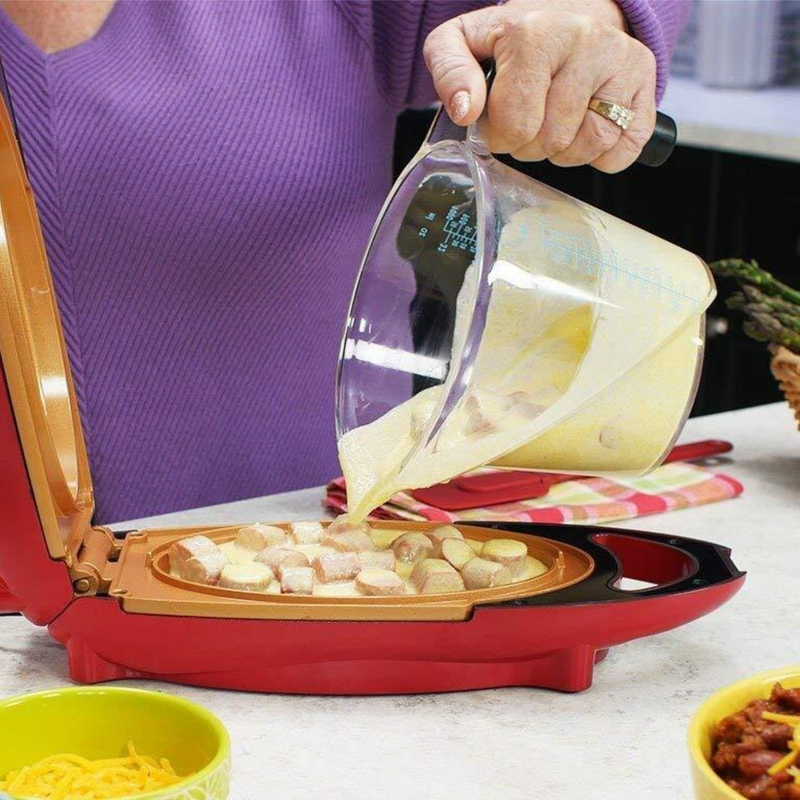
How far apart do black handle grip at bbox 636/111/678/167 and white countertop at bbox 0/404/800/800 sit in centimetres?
→ 37

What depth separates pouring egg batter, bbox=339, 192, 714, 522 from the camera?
3.10 ft

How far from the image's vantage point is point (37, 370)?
0.95m

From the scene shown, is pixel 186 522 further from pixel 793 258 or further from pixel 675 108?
pixel 675 108

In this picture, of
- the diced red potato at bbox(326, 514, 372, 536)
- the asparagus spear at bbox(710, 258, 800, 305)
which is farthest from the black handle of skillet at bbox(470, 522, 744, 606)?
the asparagus spear at bbox(710, 258, 800, 305)

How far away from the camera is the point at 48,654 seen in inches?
38.8

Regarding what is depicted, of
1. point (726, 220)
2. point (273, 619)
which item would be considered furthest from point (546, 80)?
point (726, 220)

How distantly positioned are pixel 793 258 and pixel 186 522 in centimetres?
181

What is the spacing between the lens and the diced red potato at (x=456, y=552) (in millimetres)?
968

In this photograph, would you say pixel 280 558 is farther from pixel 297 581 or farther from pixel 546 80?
pixel 546 80

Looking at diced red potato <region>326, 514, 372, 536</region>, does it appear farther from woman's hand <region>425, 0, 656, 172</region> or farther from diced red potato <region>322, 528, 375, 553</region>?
woman's hand <region>425, 0, 656, 172</region>

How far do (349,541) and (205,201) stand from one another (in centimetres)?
54

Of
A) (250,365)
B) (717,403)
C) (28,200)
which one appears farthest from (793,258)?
(28,200)

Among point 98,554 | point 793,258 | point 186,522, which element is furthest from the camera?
point 793,258

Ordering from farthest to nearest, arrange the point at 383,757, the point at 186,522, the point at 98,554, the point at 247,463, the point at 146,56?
the point at 247,463 → the point at 146,56 → the point at 186,522 → the point at 98,554 → the point at 383,757
